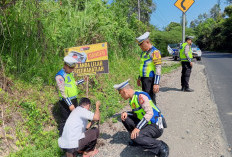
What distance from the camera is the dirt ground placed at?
339cm

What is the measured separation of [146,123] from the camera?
312cm

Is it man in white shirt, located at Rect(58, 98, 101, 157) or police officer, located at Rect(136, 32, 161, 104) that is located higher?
police officer, located at Rect(136, 32, 161, 104)

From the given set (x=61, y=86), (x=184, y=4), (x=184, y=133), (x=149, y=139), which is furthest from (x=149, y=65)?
(x=184, y=4)

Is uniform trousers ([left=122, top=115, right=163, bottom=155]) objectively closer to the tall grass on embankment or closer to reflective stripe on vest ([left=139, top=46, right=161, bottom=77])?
reflective stripe on vest ([left=139, top=46, right=161, bottom=77])

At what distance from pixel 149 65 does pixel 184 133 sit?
1528mm

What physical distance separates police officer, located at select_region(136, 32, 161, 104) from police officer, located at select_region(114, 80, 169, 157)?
37.2 inches

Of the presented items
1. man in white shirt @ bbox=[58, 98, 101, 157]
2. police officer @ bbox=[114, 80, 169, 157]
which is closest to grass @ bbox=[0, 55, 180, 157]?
man in white shirt @ bbox=[58, 98, 101, 157]

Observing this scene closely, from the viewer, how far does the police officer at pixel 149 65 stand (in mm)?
4043

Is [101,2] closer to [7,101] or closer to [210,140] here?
[7,101]

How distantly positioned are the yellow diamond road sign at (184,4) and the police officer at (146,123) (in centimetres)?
697

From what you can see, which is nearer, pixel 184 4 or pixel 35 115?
pixel 35 115

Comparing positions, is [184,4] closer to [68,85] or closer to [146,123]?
[68,85]

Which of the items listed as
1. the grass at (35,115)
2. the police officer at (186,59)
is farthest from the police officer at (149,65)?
the police officer at (186,59)

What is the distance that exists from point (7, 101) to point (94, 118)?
2.20 metres
